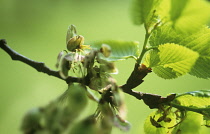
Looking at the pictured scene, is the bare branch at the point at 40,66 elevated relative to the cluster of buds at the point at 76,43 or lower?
lower

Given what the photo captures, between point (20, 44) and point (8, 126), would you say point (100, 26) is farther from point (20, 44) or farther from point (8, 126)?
→ point (8, 126)

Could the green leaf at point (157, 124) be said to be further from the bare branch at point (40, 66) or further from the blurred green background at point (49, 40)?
the blurred green background at point (49, 40)

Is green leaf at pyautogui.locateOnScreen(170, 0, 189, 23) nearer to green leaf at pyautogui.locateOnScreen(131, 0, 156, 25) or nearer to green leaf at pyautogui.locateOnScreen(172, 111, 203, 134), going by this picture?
green leaf at pyautogui.locateOnScreen(131, 0, 156, 25)

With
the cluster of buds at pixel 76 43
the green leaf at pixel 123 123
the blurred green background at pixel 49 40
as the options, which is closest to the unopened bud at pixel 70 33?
the cluster of buds at pixel 76 43

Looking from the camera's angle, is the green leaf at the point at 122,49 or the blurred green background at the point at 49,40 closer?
the green leaf at the point at 122,49

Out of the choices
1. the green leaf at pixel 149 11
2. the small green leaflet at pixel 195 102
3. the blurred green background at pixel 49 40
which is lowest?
the blurred green background at pixel 49 40

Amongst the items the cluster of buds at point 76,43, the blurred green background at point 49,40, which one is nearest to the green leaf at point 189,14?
the cluster of buds at point 76,43

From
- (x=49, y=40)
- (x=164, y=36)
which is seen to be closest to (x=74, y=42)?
(x=164, y=36)
